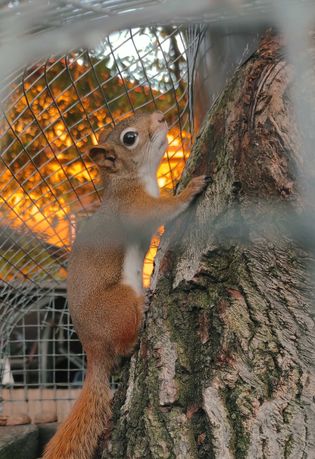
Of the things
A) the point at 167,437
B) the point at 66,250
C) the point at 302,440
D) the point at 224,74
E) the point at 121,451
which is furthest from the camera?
the point at 66,250

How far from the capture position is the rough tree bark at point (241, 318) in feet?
3.97

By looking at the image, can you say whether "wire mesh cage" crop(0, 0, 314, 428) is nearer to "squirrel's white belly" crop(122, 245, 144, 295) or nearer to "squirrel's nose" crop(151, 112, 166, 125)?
"squirrel's nose" crop(151, 112, 166, 125)

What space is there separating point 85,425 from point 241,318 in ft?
1.71

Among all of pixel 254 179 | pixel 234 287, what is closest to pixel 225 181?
pixel 254 179

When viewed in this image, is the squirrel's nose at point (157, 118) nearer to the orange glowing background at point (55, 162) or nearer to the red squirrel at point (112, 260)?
the red squirrel at point (112, 260)

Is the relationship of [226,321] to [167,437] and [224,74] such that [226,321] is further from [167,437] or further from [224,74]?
[224,74]

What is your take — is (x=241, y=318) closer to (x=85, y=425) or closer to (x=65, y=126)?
(x=85, y=425)

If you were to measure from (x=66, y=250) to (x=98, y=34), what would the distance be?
1954mm

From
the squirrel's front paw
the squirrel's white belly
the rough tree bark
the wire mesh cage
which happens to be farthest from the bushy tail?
the wire mesh cage

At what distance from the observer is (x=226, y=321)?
1297 mm

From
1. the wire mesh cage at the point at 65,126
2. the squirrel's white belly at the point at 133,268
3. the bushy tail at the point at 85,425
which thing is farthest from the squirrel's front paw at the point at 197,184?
the bushy tail at the point at 85,425

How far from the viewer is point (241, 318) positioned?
4.22ft

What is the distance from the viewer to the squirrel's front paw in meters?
1.50

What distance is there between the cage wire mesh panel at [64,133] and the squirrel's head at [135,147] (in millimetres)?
84
